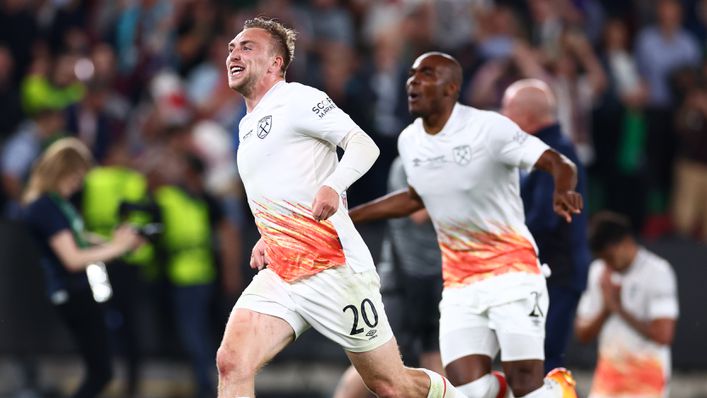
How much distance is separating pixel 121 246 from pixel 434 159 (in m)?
3.24

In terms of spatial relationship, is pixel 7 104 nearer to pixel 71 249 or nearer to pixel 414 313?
pixel 71 249

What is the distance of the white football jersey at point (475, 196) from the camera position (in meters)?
8.37

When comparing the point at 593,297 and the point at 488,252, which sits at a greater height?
the point at 488,252

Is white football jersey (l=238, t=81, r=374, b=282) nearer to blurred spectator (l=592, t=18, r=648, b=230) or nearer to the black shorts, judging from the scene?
the black shorts

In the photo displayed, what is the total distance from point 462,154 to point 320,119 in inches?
54.5

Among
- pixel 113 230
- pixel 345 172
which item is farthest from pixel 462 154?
pixel 113 230

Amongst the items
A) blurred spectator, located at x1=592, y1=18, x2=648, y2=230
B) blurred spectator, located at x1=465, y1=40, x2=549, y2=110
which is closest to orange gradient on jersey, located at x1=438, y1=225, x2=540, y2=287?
blurred spectator, located at x1=465, y1=40, x2=549, y2=110

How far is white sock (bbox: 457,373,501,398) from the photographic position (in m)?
8.42

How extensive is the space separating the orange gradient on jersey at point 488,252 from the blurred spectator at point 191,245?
238 inches

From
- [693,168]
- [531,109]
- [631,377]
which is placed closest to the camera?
[531,109]

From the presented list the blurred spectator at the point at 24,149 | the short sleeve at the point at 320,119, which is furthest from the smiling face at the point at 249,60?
the blurred spectator at the point at 24,149

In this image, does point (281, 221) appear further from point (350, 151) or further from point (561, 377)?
point (561, 377)

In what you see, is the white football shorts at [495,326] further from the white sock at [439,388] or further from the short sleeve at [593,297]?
the short sleeve at [593,297]

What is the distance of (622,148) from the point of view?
15.3m
